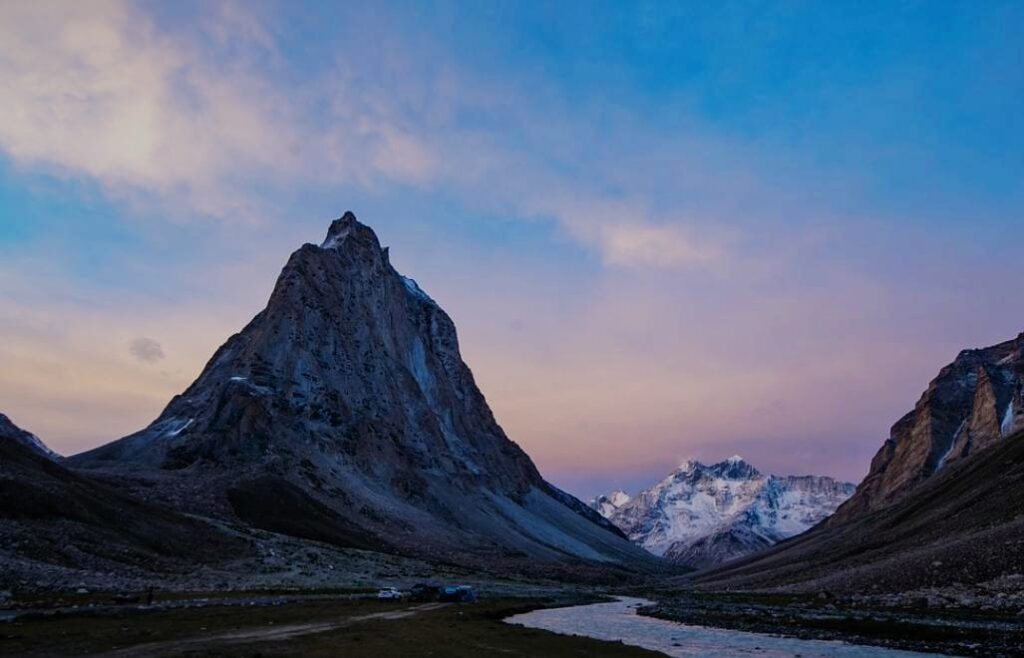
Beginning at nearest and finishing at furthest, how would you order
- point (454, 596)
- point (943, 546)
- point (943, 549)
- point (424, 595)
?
1. point (454, 596)
2. point (424, 595)
3. point (943, 549)
4. point (943, 546)

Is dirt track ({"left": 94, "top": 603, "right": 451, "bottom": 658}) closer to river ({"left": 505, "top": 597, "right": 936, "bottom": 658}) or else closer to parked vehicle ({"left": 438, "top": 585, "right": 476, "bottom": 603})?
river ({"left": 505, "top": 597, "right": 936, "bottom": 658})

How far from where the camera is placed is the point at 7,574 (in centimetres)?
5447

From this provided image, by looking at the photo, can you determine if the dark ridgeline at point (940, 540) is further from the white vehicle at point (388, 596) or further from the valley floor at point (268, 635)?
the white vehicle at point (388, 596)

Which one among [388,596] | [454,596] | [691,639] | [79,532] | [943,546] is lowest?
[388,596]

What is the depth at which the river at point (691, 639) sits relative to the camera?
41938 millimetres

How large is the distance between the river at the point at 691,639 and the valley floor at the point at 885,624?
2081mm

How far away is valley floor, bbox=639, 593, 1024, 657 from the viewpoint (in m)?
41.5

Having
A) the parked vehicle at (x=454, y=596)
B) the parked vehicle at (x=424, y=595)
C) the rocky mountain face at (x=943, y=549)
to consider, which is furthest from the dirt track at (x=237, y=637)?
the rocky mountain face at (x=943, y=549)

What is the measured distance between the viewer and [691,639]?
51.8 meters

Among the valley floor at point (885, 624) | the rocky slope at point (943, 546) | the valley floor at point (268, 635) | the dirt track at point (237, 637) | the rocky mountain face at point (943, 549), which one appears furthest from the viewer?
the rocky slope at point (943, 546)

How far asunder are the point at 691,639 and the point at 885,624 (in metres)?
13.4

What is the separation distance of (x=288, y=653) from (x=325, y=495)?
150487 mm

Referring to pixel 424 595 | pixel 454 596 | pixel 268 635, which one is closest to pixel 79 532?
pixel 424 595

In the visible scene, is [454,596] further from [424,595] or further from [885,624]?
[885,624]
